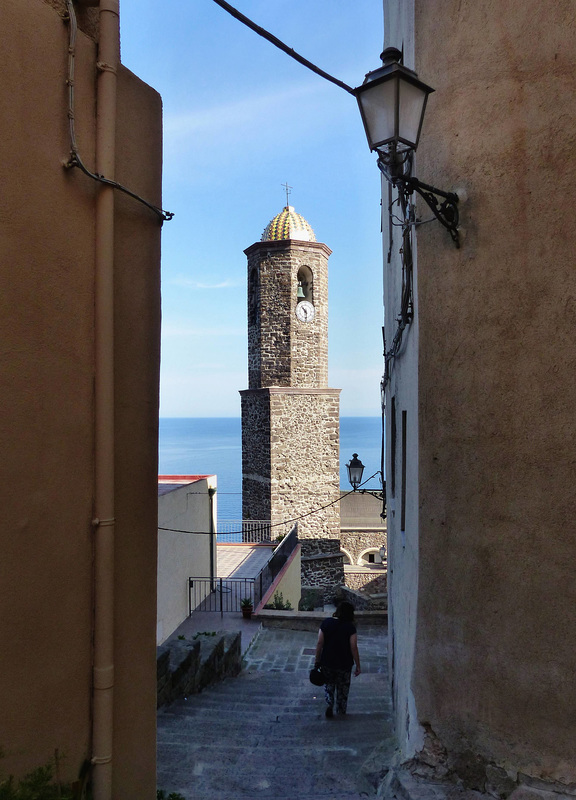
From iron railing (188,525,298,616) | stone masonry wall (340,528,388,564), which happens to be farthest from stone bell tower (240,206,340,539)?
iron railing (188,525,298,616)

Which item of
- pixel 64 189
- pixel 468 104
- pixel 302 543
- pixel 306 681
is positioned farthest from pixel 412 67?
pixel 302 543

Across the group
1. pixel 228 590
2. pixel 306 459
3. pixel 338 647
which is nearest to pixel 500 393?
pixel 338 647

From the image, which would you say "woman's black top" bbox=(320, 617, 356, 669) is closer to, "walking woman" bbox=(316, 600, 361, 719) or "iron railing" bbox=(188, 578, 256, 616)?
"walking woman" bbox=(316, 600, 361, 719)

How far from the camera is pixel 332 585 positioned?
21.4 m

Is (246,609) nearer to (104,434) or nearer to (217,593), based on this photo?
(217,593)

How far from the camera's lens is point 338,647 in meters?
5.75

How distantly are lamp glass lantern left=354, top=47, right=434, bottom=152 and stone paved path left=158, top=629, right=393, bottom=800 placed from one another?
381cm

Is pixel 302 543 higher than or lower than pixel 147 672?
lower

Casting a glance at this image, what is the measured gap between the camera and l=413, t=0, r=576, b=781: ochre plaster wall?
9.75 feet

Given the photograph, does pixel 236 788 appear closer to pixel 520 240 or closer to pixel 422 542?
pixel 422 542

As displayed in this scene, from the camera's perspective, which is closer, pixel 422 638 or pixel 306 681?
pixel 422 638

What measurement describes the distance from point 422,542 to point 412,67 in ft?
8.85

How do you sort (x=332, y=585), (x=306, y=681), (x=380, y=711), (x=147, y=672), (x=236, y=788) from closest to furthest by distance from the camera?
(x=147, y=672)
(x=236, y=788)
(x=380, y=711)
(x=306, y=681)
(x=332, y=585)

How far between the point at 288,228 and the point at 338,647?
1874 cm
